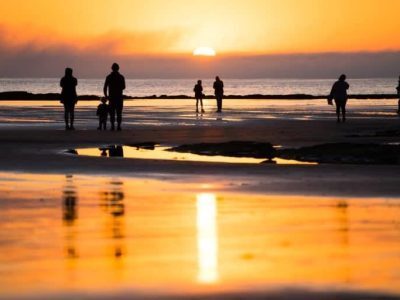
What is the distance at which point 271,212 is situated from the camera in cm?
1345

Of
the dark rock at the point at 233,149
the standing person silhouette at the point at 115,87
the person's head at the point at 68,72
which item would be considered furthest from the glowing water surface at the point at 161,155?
the person's head at the point at 68,72

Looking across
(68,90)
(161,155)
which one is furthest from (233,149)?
(68,90)

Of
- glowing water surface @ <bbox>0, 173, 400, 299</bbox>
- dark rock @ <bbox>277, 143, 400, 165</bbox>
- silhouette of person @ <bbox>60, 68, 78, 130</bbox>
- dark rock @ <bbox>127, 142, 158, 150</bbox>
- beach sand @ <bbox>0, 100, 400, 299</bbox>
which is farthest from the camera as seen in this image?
silhouette of person @ <bbox>60, 68, 78, 130</bbox>

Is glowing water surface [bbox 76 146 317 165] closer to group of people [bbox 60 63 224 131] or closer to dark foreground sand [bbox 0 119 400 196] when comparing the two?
dark foreground sand [bbox 0 119 400 196]

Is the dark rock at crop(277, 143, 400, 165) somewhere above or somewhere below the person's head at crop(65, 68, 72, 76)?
below

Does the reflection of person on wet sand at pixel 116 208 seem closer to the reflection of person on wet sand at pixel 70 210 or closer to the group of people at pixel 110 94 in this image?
the reflection of person on wet sand at pixel 70 210

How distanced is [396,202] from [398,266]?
17.2 feet

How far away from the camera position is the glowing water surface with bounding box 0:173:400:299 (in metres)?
8.82

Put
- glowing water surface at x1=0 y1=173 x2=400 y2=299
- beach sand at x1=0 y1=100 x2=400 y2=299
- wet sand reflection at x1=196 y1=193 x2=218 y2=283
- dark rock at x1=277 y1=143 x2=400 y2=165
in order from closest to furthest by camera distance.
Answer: beach sand at x1=0 y1=100 x2=400 y2=299 < glowing water surface at x1=0 y1=173 x2=400 y2=299 < wet sand reflection at x1=196 y1=193 x2=218 y2=283 < dark rock at x1=277 y1=143 x2=400 y2=165

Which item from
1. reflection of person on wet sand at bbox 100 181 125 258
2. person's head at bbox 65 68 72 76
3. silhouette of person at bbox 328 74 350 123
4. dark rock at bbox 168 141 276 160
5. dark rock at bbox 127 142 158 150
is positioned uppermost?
person's head at bbox 65 68 72 76

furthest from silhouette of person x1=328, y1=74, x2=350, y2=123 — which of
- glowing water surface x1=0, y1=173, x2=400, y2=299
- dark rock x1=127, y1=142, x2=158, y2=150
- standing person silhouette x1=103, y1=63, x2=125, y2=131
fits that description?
glowing water surface x1=0, y1=173, x2=400, y2=299

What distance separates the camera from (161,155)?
24562 millimetres

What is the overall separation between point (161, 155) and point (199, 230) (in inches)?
503

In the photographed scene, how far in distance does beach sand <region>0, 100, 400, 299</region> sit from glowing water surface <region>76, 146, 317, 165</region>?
1.46m
